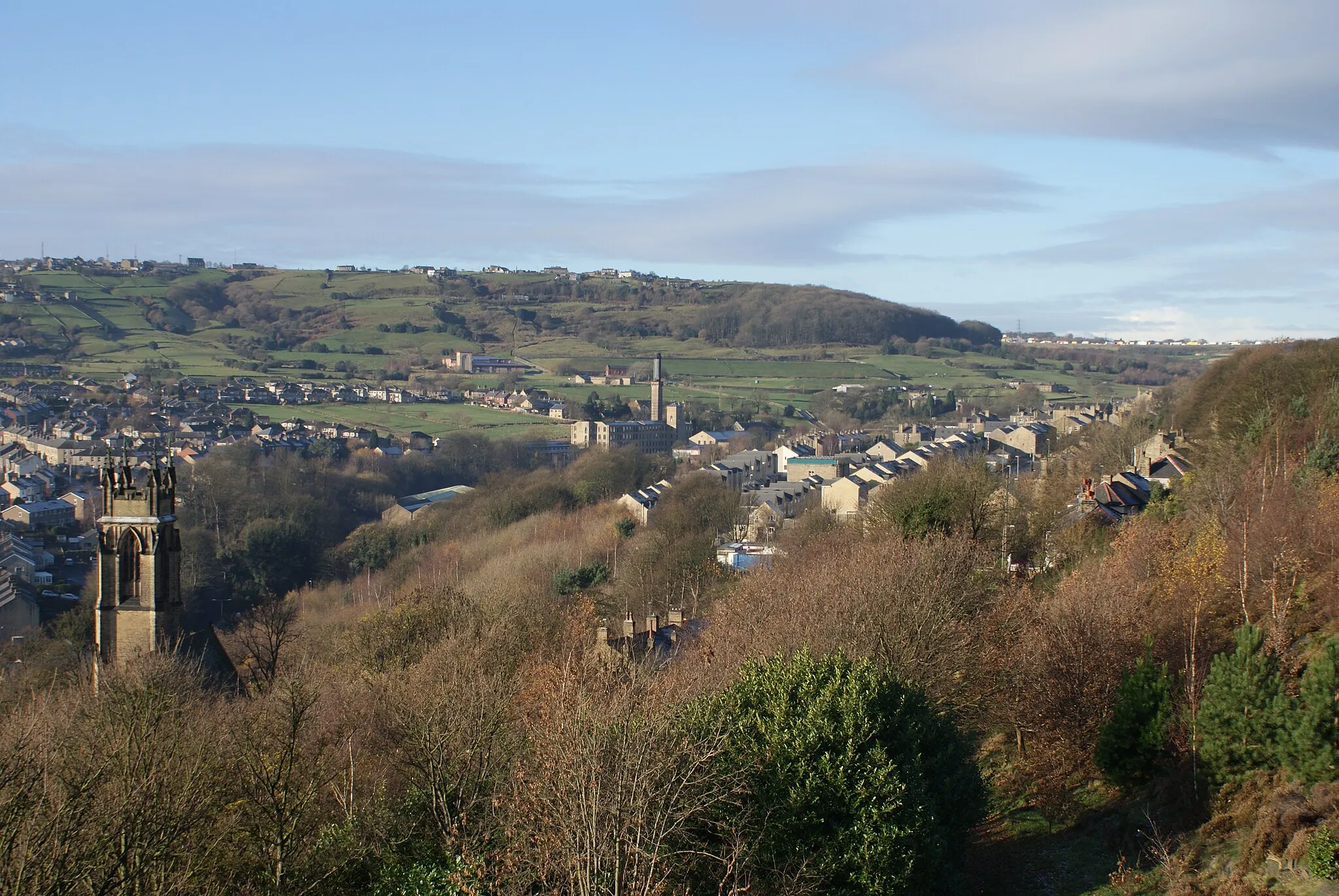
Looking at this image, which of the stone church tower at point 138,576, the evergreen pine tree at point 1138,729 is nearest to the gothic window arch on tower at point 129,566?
the stone church tower at point 138,576

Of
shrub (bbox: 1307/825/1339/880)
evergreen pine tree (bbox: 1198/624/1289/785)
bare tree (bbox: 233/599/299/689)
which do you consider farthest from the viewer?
bare tree (bbox: 233/599/299/689)

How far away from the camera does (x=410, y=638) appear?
28922 millimetres

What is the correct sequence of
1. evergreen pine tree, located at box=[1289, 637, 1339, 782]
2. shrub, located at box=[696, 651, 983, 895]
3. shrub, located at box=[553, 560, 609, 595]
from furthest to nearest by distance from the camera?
shrub, located at box=[553, 560, 609, 595], evergreen pine tree, located at box=[1289, 637, 1339, 782], shrub, located at box=[696, 651, 983, 895]

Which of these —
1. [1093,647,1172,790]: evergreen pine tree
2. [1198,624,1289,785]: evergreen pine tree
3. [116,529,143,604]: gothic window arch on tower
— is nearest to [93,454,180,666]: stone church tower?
[116,529,143,604]: gothic window arch on tower

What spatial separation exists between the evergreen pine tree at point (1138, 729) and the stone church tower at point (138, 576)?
17.3 meters

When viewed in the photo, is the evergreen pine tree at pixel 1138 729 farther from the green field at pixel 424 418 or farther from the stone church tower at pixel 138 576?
the green field at pixel 424 418

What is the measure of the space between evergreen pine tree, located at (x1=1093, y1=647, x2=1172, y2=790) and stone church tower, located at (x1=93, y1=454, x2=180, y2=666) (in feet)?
56.7

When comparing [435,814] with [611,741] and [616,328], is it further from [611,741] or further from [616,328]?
[616,328]

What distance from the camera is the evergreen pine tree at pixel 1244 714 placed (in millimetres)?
16172

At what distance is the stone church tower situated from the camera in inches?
952

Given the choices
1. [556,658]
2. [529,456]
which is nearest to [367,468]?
[529,456]

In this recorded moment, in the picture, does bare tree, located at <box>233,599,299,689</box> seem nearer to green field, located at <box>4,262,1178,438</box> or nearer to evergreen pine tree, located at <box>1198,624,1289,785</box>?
evergreen pine tree, located at <box>1198,624,1289,785</box>

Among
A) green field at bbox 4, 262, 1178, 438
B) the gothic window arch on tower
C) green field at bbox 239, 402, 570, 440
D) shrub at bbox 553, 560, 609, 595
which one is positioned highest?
green field at bbox 4, 262, 1178, 438

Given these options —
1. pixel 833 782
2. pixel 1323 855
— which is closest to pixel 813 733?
pixel 833 782
